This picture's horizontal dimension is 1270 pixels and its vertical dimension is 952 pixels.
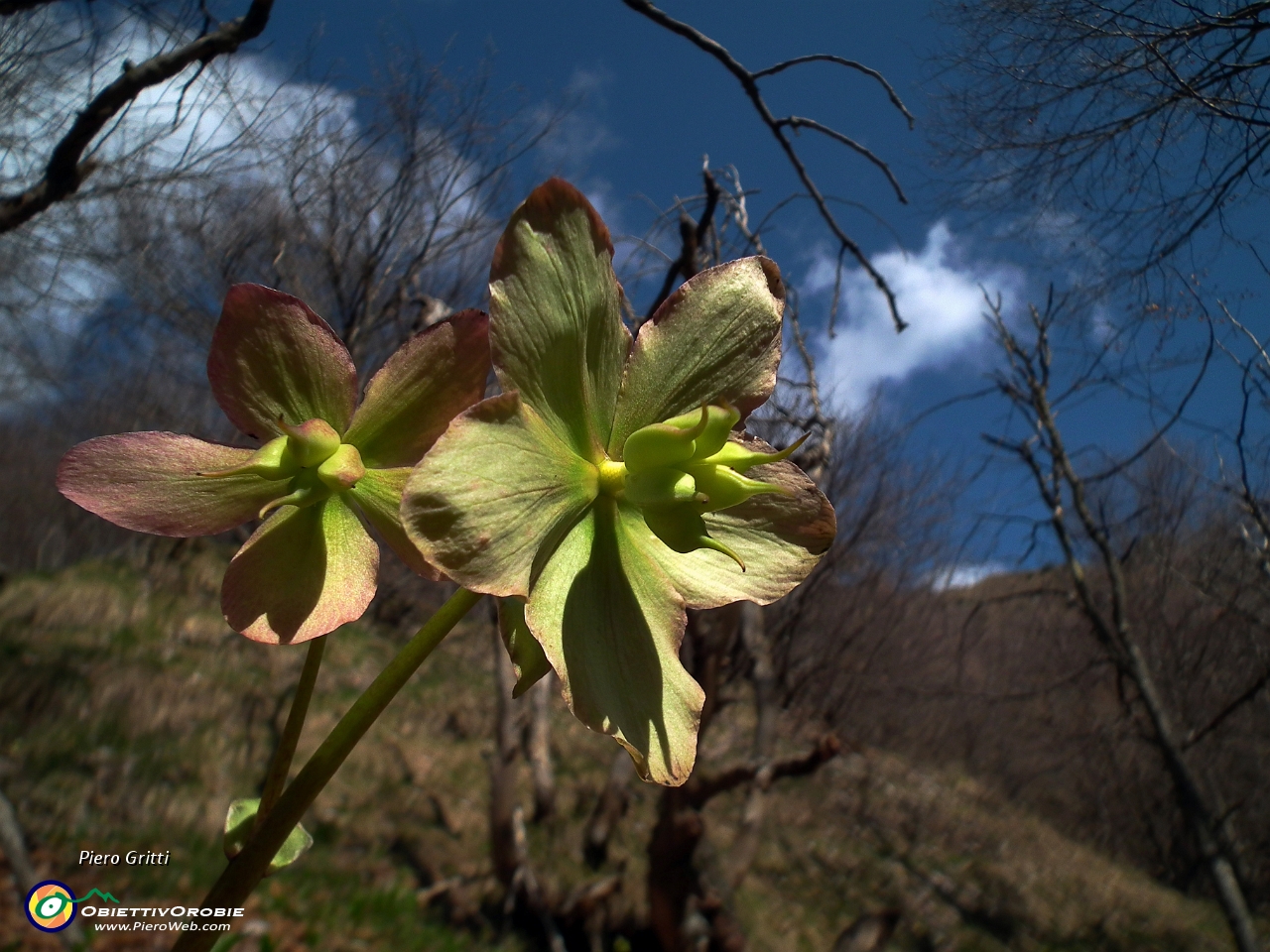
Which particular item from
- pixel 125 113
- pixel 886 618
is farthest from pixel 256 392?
pixel 886 618

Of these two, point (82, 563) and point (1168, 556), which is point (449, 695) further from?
point (1168, 556)

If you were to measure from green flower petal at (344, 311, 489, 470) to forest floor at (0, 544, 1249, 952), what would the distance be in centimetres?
275

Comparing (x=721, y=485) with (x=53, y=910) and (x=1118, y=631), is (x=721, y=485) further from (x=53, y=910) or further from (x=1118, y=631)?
(x=1118, y=631)

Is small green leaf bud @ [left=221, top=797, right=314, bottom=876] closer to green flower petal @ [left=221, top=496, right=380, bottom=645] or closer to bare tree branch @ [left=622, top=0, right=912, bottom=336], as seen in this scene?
green flower petal @ [left=221, top=496, right=380, bottom=645]

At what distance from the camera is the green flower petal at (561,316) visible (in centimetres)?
29

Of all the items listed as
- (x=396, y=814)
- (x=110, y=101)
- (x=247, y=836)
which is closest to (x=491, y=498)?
(x=247, y=836)

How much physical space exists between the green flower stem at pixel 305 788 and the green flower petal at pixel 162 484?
4.0 inches

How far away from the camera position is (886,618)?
6.42 m

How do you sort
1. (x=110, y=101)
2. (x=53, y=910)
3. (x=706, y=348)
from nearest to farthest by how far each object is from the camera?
(x=706, y=348)
(x=53, y=910)
(x=110, y=101)

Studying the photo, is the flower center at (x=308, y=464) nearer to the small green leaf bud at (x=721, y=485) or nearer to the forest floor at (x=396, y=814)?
the small green leaf bud at (x=721, y=485)

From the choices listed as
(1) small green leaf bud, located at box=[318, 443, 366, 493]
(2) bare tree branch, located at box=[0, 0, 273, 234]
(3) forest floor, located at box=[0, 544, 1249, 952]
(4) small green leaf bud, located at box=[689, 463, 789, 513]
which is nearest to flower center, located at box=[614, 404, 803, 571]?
(4) small green leaf bud, located at box=[689, 463, 789, 513]

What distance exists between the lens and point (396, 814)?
4031 mm

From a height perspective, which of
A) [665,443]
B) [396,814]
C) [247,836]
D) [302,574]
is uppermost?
[665,443]

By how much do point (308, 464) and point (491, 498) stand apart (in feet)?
0.32
